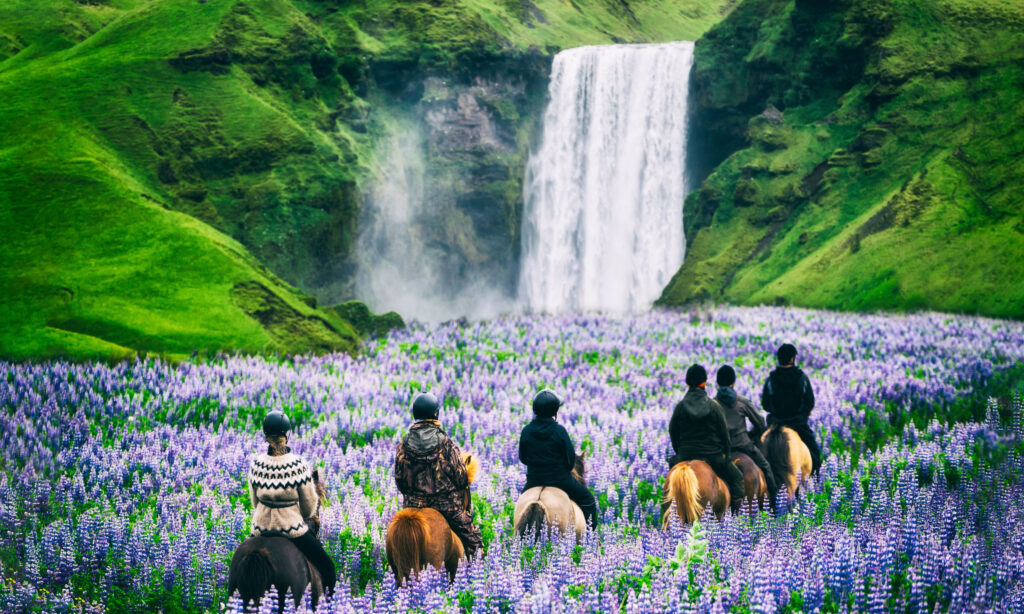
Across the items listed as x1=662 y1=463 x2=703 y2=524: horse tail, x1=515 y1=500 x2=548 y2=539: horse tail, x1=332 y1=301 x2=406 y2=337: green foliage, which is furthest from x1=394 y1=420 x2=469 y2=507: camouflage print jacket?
x1=332 y1=301 x2=406 y2=337: green foliage

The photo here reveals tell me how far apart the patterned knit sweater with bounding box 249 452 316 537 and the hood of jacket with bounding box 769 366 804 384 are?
21.5 feet

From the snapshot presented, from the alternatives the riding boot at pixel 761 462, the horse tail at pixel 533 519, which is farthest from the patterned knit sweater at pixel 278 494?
the riding boot at pixel 761 462

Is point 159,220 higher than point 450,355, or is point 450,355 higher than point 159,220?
point 159,220

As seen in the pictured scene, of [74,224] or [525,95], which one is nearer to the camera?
[74,224]

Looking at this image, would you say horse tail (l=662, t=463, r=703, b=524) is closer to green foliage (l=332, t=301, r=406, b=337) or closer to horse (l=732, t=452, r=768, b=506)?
horse (l=732, t=452, r=768, b=506)

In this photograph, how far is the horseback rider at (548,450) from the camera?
30.1 feet

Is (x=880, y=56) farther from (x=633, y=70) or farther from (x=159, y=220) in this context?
(x=159, y=220)

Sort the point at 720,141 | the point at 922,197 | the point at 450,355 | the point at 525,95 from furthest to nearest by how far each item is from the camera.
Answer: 1. the point at 525,95
2. the point at 720,141
3. the point at 922,197
4. the point at 450,355

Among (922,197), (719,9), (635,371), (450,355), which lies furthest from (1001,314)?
(719,9)

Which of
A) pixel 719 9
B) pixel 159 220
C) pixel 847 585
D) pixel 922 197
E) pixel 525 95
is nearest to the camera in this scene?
pixel 847 585

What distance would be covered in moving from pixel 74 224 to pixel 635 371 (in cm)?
1549

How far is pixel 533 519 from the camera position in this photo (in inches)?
356

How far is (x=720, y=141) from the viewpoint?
4859 centimetres

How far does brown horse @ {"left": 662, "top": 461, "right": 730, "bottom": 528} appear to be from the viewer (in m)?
9.66
